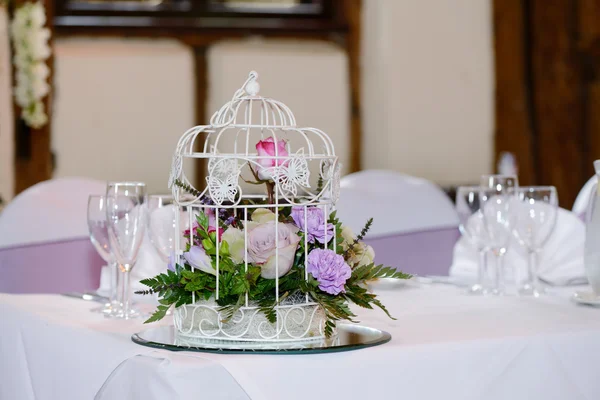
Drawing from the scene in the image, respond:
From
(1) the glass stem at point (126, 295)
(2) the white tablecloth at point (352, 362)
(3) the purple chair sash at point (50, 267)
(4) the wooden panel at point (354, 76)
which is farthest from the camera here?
(4) the wooden panel at point (354, 76)

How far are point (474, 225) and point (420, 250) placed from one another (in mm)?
1024

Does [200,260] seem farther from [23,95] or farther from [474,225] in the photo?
[23,95]

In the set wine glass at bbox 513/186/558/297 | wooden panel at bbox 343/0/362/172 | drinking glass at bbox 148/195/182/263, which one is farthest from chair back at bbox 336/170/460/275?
wooden panel at bbox 343/0/362/172

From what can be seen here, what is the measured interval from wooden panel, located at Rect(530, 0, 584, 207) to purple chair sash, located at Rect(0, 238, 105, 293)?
2.60 metres

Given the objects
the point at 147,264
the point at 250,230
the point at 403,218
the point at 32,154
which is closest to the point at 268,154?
the point at 250,230

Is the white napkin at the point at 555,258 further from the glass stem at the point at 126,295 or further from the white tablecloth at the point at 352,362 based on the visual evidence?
the glass stem at the point at 126,295

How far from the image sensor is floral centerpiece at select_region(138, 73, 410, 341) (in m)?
0.97

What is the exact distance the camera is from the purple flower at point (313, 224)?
1.01 meters

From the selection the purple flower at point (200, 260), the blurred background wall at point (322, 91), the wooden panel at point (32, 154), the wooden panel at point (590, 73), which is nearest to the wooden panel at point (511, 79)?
the blurred background wall at point (322, 91)

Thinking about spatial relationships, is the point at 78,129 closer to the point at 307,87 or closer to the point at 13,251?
the point at 307,87

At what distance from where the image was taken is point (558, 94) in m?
4.15

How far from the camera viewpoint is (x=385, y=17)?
12.7 feet

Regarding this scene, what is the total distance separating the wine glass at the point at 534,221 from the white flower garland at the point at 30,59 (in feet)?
7.99

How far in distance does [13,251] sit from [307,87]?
2112 mm
